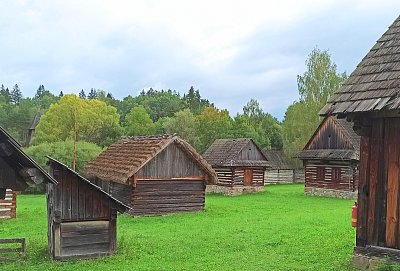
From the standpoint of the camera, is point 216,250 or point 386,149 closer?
point 386,149

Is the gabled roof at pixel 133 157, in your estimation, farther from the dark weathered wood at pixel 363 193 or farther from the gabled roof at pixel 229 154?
the dark weathered wood at pixel 363 193

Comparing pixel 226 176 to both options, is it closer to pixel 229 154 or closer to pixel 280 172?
pixel 229 154

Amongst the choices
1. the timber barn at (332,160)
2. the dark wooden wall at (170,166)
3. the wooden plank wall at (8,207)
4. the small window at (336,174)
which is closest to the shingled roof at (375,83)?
the dark wooden wall at (170,166)

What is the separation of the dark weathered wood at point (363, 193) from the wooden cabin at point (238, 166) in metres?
26.2

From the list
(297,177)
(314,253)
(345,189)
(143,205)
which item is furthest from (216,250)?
(297,177)

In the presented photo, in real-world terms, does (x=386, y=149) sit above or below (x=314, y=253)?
above

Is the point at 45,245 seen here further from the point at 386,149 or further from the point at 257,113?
the point at 257,113

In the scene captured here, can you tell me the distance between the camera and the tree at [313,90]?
49.9m

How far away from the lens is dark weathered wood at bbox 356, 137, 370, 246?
11352 millimetres

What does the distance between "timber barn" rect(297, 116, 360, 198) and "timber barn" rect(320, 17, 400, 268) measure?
70.8 feet

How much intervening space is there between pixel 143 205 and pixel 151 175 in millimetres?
1519

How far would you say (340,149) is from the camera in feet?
112

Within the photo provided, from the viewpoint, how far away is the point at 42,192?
41969 mm

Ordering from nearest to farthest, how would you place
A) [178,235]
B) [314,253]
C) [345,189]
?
[314,253] → [178,235] → [345,189]
